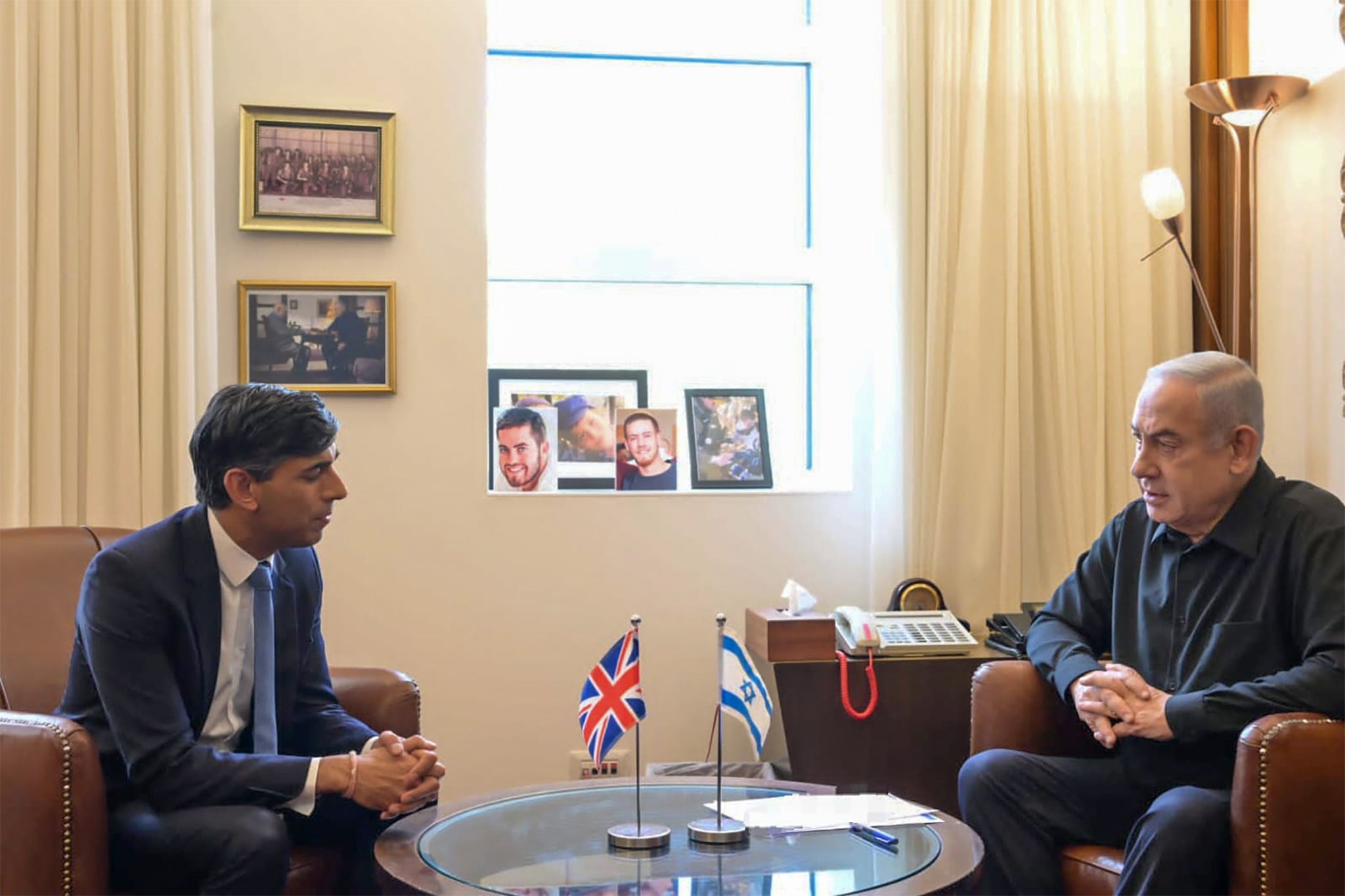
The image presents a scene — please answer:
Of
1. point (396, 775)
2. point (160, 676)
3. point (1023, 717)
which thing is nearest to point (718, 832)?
point (396, 775)

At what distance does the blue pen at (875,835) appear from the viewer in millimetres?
2094

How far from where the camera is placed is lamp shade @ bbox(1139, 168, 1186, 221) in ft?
10.9

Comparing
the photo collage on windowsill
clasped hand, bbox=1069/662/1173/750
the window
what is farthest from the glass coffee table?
the window

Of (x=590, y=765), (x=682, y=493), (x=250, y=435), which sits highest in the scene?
(x=250, y=435)

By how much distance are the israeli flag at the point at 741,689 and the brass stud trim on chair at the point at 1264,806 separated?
81 cm

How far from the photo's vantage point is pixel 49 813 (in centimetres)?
201

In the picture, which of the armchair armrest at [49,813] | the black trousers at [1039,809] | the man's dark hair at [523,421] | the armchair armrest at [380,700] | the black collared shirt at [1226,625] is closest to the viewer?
the armchair armrest at [49,813]

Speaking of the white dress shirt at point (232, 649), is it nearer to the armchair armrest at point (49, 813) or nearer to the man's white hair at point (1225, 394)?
the armchair armrest at point (49, 813)

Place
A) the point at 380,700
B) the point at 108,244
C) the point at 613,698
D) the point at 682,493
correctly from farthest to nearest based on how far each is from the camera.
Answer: the point at 682,493
the point at 108,244
the point at 380,700
the point at 613,698

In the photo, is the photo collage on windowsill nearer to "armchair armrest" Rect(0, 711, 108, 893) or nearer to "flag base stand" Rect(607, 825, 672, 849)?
"flag base stand" Rect(607, 825, 672, 849)

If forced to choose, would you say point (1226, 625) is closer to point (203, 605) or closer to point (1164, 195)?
point (1164, 195)

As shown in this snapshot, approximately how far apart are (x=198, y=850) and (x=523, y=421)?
188 centimetres

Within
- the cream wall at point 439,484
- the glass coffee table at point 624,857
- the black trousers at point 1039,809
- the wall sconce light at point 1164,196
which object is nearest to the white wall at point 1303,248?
the wall sconce light at point 1164,196

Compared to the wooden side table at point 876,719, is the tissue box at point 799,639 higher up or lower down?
higher up
